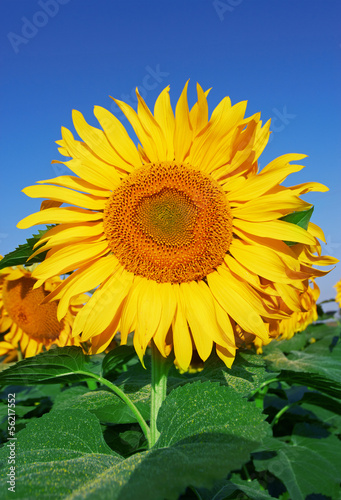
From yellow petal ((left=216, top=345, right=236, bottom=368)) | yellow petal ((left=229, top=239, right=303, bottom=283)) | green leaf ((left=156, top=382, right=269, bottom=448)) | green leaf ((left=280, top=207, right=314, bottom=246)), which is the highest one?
green leaf ((left=280, top=207, right=314, bottom=246))

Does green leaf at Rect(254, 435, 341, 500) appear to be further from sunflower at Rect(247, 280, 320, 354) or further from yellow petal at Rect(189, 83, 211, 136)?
yellow petal at Rect(189, 83, 211, 136)

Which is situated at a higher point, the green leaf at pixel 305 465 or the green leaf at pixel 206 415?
the green leaf at pixel 206 415

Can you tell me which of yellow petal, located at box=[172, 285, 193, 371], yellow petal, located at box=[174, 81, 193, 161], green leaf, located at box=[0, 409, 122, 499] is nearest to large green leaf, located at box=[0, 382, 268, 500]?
green leaf, located at box=[0, 409, 122, 499]

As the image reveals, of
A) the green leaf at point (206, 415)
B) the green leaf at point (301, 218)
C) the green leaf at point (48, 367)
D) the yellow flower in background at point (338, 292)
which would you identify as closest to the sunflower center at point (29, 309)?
the green leaf at point (48, 367)

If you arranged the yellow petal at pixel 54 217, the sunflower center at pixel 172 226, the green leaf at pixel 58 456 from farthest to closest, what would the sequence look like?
the sunflower center at pixel 172 226 → the yellow petal at pixel 54 217 → the green leaf at pixel 58 456

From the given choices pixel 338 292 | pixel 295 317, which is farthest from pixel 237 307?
pixel 338 292

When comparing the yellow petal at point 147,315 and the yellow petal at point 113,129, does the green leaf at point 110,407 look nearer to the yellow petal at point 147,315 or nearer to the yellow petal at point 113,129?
the yellow petal at point 147,315
